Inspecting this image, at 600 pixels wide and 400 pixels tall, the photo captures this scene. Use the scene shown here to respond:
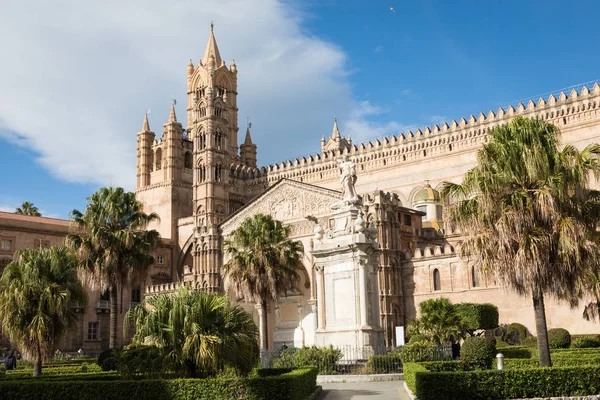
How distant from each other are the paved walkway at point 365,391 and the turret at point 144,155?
192ft

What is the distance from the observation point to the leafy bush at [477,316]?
135ft

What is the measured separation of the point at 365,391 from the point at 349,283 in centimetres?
455

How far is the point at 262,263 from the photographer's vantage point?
38.1 metres

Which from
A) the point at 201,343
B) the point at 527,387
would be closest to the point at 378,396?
the point at 527,387

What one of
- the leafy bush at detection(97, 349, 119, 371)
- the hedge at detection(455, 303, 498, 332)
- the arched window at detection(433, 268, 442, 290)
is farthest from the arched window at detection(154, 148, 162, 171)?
the hedge at detection(455, 303, 498, 332)

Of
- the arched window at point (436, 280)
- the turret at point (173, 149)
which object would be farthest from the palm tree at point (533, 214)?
the turret at point (173, 149)

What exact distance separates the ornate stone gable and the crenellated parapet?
443 inches

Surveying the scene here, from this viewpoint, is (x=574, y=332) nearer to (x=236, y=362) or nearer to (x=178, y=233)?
(x=236, y=362)

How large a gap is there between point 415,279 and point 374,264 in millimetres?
25828

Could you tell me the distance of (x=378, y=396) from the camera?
19109mm

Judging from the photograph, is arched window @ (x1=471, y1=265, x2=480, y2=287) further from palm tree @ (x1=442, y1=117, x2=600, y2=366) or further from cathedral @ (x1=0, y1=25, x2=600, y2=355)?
palm tree @ (x1=442, y1=117, x2=600, y2=366)

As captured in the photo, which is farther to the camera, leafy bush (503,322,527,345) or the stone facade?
the stone facade

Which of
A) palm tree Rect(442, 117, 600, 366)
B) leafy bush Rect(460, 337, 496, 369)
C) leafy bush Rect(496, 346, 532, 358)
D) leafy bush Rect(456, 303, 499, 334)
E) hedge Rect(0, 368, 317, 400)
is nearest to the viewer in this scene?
hedge Rect(0, 368, 317, 400)

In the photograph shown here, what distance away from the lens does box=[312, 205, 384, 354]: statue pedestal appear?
23859mm
